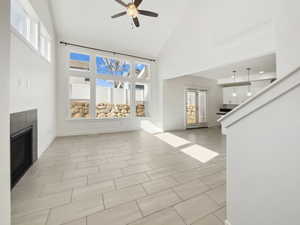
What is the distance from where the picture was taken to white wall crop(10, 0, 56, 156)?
204cm

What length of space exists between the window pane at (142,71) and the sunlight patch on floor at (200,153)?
394 centimetres

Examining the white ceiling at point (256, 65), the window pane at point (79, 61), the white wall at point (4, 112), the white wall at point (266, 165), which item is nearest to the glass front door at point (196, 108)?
the white ceiling at point (256, 65)

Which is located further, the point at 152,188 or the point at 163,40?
the point at 163,40

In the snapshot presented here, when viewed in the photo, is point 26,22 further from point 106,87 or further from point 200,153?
point 200,153

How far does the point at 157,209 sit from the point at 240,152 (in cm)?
106

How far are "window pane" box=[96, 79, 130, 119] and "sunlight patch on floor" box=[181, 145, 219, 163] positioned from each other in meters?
3.27

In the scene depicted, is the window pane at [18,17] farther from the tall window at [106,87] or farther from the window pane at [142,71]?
the window pane at [142,71]

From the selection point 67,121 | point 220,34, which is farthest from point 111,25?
point 67,121

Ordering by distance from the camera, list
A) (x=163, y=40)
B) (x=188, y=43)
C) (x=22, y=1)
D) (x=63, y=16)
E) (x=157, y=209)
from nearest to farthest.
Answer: (x=157, y=209) → (x=22, y=1) → (x=63, y=16) → (x=188, y=43) → (x=163, y=40)

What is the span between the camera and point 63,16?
404 centimetres

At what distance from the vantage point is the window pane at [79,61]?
4.95 meters

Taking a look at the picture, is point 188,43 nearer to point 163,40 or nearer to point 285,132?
point 163,40

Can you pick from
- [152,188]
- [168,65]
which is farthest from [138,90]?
[152,188]

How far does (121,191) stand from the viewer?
1.79 meters
